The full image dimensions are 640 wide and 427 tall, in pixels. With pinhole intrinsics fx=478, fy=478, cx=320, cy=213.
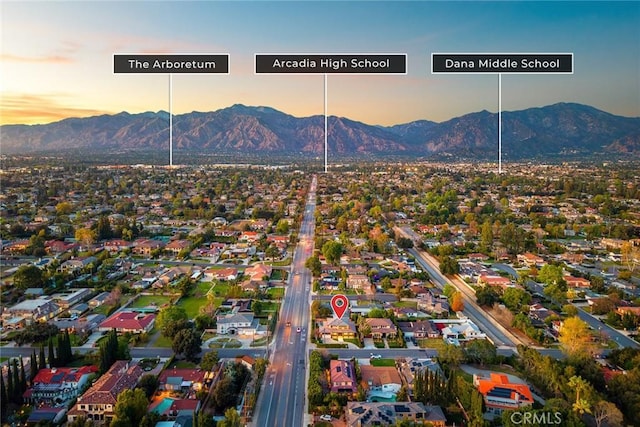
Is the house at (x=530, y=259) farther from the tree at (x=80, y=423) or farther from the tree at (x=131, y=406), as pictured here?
the tree at (x=80, y=423)

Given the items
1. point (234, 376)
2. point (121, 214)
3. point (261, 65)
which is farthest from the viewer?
point (121, 214)

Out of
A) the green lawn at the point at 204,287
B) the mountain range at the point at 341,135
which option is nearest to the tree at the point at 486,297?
the green lawn at the point at 204,287

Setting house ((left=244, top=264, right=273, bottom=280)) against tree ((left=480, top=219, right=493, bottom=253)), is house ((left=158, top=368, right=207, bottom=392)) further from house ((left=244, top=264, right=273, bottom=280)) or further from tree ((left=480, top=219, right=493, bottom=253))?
tree ((left=480, top=219, right=493, bottom=253))

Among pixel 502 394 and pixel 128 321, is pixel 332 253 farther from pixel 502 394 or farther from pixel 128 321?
pixel 502 394

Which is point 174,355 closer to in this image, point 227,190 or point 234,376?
point 234,376

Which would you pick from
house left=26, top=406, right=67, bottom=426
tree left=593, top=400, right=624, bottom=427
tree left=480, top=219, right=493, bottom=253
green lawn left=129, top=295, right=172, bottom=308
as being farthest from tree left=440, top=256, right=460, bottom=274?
house left=26, top=406, right=67, bottom=426

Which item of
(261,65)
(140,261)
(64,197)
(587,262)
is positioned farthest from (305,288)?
(64,197)
